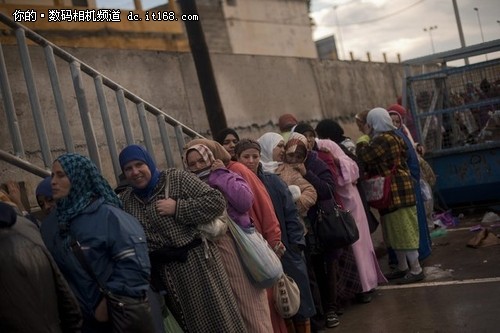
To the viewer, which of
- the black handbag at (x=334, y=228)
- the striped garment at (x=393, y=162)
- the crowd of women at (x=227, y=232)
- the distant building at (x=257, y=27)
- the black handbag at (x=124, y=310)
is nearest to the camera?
the black handbag at (x=124, y=310)

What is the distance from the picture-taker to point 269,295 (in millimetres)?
4387

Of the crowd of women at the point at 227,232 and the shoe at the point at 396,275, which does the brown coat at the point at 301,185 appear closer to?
the crowd of women at the point at 227,232

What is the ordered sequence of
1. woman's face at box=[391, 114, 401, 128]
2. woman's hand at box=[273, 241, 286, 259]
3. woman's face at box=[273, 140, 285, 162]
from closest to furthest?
1. woman's hand at box=[273, 241, 286, 259]
2. woman's face at box=[273, 140, 285, 162]
3. woman's face at box=[391, 114, 401, 128]

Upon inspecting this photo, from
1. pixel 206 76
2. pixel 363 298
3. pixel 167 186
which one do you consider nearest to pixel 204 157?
pixel 167 186

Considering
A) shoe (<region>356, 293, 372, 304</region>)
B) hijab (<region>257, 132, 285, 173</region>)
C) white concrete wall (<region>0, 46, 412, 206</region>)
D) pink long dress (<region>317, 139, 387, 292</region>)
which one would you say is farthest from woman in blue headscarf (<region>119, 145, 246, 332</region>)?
white concrete wall (<region>0, 46, 412, 206</region>)

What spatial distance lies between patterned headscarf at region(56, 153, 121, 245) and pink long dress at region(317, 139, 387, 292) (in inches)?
120

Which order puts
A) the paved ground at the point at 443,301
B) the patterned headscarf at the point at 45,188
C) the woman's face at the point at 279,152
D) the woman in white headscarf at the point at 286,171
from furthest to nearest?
the woman's face at the point at 279,152 < the woman in white headscarf at the point at 286,171 < the paved ground at the point at 443,301 < the patterned headscarf at the point at 45,188

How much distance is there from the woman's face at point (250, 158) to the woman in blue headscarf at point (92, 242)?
66.1 inches

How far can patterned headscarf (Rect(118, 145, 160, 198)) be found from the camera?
356 centimetres

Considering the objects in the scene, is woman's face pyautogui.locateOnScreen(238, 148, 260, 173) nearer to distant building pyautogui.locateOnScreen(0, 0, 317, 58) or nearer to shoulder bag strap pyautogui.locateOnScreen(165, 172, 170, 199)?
shoulder bag strap pyautogui.locateOnScreen(165, 172, 170, 199)

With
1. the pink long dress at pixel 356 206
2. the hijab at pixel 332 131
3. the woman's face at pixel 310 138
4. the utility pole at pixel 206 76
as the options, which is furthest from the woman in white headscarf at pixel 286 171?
the utility pole at pixel 206 76

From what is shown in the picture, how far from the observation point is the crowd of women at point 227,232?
9.98 ft

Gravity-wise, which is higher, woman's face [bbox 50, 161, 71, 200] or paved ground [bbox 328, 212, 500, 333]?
woman's face [bbox 50, 161, 71, 200]

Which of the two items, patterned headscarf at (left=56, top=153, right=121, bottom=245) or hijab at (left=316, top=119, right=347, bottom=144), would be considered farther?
hijab at (left=316, top=119, right=347, bottom=144)
